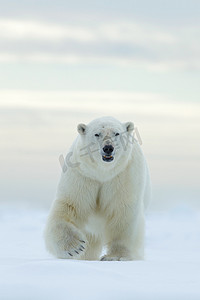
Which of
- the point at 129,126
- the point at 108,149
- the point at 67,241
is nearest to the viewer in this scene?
the point at 108,149

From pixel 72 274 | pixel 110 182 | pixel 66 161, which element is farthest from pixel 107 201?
pixel 72 274

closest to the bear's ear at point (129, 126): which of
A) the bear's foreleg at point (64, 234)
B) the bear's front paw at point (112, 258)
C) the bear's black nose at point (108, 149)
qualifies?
the bear's black nose at point (108, 149)

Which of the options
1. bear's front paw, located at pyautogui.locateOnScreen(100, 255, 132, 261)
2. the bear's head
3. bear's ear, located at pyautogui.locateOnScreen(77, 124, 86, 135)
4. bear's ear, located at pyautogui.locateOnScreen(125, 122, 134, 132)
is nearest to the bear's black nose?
the bear's head

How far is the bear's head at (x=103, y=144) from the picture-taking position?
6055mm

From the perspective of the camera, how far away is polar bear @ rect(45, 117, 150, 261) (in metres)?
6.20

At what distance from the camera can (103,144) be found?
6.06 metres

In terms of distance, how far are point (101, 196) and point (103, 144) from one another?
0.72m

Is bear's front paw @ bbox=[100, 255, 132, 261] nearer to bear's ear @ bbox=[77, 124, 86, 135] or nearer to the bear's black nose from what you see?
the bear's black nose

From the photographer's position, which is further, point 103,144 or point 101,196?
point 101,196

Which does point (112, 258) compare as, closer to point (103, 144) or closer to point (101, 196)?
point (101, 196)

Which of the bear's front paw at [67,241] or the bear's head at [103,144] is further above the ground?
the bear's head at [103,144]

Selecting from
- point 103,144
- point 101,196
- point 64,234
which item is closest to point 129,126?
point 103,144

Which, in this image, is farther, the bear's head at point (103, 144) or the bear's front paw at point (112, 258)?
the bear's front paw at point (112, 258)

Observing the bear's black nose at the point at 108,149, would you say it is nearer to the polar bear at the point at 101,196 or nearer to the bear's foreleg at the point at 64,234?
the polar bear at the point at 101,196
